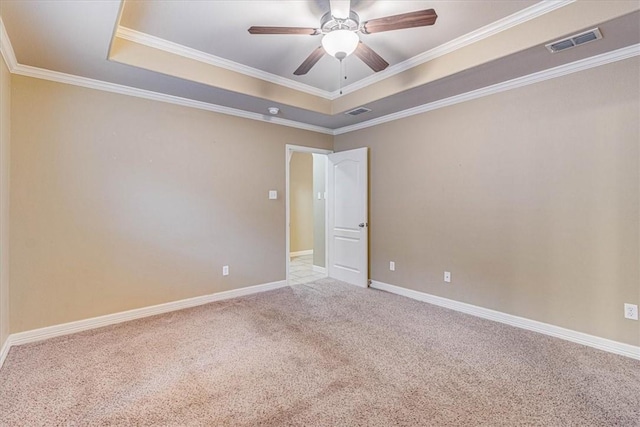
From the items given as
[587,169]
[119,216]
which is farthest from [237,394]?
[587,169]

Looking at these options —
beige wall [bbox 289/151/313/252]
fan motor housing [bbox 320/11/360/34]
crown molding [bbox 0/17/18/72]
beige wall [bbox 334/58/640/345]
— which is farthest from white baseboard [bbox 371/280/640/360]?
crown molding [bbox 0/17/18/72]

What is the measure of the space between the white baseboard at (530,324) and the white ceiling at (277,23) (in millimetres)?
2804

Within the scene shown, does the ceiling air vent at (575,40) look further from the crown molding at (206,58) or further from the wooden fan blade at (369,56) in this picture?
the crown molding at (206,58)

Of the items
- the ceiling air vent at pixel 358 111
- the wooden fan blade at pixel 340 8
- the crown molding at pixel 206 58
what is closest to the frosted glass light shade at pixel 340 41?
the wooden fan blade at pixel 340 8

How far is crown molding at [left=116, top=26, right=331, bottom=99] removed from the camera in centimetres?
260

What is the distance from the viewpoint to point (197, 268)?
12.2 ft

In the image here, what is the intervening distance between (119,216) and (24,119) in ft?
3.76

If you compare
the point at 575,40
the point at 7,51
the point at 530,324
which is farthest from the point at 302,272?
the point at 575,40

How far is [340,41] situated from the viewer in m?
2.10

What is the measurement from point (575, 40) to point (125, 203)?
14.2 ft

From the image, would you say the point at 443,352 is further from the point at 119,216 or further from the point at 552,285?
the point at 119,216

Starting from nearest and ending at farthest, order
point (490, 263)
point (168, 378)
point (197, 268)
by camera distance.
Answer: point (168, 378), point (490, 263), point (197, 268)

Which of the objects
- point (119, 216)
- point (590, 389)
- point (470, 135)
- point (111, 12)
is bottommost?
point (590, 389)

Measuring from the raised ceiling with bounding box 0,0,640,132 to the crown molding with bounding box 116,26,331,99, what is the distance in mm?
10
